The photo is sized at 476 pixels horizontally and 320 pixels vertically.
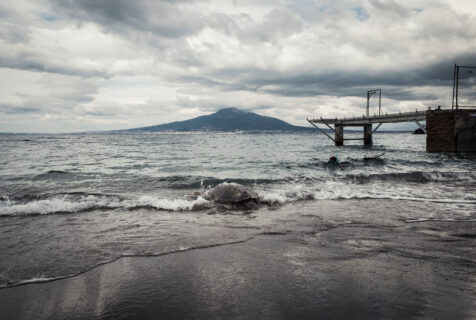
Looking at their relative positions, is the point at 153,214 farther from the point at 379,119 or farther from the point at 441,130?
the point at 379,119

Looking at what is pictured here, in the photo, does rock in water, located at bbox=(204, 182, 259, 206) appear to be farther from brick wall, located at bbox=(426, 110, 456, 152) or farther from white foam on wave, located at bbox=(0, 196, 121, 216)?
brick wall, located at bbox=(426, 110, 456, 152)

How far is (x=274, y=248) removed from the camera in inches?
175

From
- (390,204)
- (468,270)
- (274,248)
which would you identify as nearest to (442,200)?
(390,204)

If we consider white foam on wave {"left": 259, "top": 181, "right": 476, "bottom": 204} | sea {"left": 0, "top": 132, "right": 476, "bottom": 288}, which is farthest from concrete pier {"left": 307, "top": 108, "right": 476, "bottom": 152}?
white foam on wave {"left": 259, "top": 181, "right": 476, "bottom": 204}

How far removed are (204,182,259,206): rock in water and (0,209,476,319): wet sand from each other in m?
3.46

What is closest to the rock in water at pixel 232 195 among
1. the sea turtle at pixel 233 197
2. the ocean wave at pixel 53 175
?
the sea turtle at pixel 233 197

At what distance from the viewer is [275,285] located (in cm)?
321

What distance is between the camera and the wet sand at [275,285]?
107 inches

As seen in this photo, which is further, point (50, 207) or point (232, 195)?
point (232, 195)

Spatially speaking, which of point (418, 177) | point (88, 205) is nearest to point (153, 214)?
point (88, 205)

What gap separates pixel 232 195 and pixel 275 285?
506cm

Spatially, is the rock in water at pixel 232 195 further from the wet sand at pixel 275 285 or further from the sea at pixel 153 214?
the wet sand at pixel 275 285

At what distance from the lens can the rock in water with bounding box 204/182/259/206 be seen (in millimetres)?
8086

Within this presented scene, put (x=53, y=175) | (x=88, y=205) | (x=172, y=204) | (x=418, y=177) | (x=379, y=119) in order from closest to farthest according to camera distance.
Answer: (x=88, y=205)
(x=172, y=204)
(x=418, y=177)
(x=53, y=175)
(x=379, y=119)
